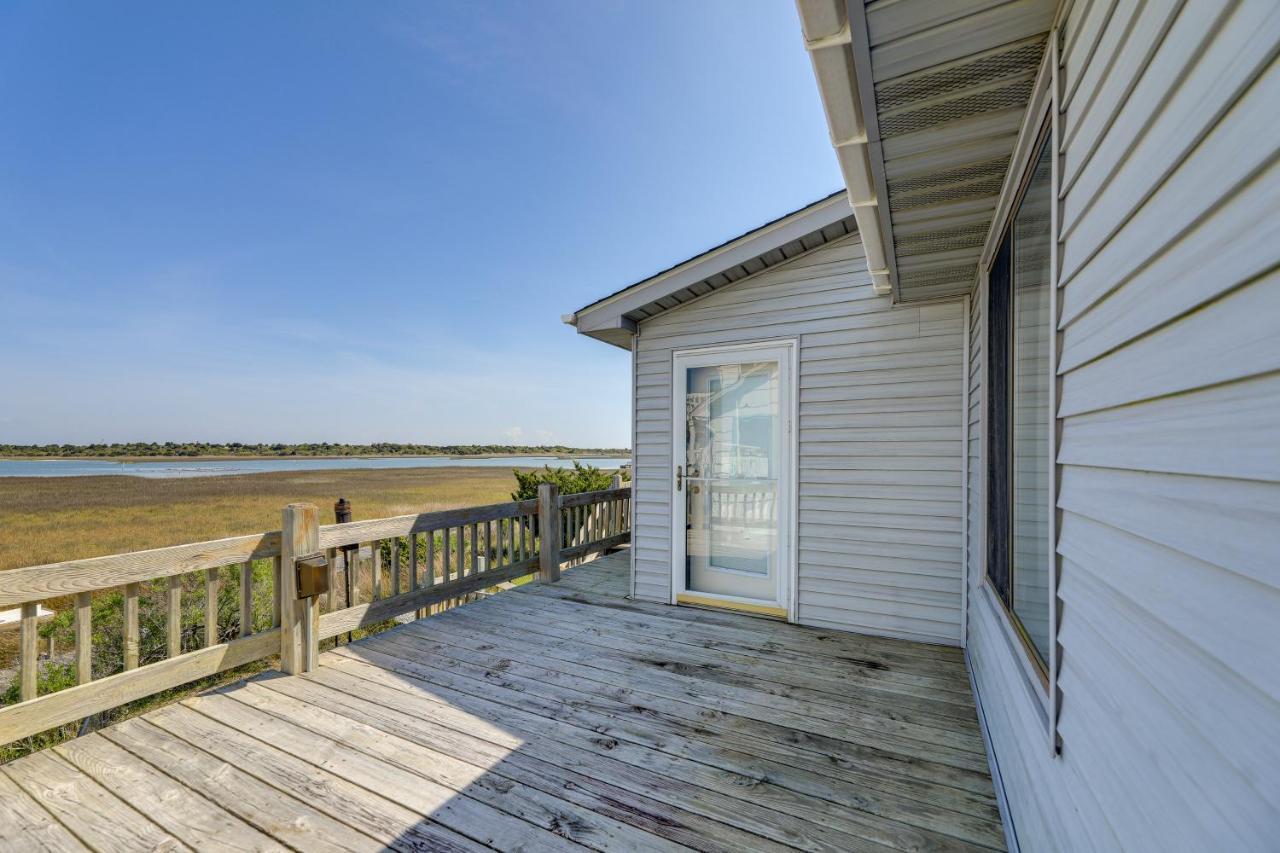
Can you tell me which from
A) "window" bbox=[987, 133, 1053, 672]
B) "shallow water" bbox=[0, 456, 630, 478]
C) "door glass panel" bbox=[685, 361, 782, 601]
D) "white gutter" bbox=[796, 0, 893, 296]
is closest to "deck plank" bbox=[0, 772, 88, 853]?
"window" bbox=[987, 133, 1053, 672]

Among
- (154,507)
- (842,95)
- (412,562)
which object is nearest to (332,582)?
(412,562)

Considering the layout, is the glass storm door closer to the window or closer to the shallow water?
the window

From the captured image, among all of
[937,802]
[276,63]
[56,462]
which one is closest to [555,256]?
[276,63]

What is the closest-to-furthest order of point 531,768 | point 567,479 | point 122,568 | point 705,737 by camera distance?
point 531,768 < point 705,737 < point 122,568 < point 567,479

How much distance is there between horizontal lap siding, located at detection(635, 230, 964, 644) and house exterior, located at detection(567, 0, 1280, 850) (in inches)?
1.0

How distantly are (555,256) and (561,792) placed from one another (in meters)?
11.4

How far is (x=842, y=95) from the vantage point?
56.0 inches

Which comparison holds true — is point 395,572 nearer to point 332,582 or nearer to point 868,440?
point 332,582

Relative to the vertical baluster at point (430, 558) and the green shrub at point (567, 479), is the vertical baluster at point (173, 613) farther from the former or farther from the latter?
the green shrub at point (567, 479)

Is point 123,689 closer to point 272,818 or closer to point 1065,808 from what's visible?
point 272,818

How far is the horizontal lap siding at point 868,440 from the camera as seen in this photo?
11.1ft

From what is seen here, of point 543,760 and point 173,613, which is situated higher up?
point 173,613

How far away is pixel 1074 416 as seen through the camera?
1074mm

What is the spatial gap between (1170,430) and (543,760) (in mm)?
2347
